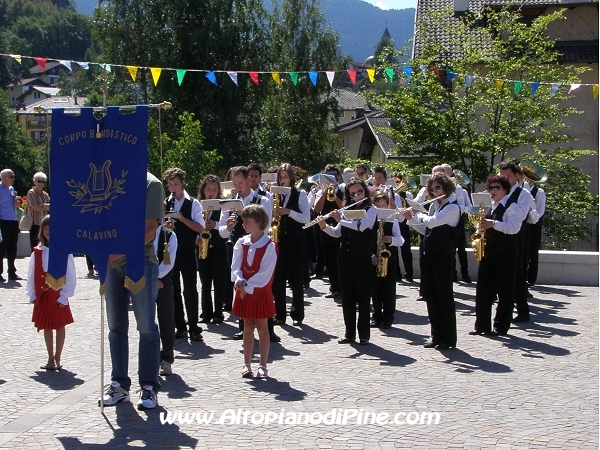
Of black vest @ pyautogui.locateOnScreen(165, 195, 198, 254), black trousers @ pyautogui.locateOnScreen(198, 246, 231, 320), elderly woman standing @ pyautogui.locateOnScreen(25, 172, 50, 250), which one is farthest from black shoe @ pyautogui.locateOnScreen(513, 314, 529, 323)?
elderly woman standing @ pyautogui.locateOnScreen(25, 172, 50, 250)

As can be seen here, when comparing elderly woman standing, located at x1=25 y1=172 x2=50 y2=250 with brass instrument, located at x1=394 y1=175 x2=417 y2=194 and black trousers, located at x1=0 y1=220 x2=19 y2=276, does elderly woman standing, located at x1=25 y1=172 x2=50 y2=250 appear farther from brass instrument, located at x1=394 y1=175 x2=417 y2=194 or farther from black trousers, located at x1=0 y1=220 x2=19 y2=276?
brass instrument, located at x1=394 y1=175 x2=417 y2=194

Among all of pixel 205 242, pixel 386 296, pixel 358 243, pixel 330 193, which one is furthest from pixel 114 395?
pixel 330 193

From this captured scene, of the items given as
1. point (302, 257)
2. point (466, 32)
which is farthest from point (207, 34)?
point (302, 257)

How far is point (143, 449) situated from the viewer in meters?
5.87

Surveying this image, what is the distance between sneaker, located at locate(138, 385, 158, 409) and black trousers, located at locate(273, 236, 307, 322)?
3.77 metres

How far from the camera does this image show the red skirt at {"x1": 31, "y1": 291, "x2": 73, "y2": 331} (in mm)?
8398

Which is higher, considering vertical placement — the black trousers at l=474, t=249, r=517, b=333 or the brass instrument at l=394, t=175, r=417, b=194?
the brass instrument at l=394, t=175, r=417, b=194

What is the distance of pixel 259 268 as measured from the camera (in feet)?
26.5

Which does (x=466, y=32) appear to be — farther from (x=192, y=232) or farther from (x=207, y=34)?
(x=207, y=34)

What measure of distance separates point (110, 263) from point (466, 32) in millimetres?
16238

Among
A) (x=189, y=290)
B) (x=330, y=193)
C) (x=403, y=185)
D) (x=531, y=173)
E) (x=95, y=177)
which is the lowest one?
(x=189, y=290)

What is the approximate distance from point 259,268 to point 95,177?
2035mm

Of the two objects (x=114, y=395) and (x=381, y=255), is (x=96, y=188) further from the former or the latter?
(x=381, y=255)

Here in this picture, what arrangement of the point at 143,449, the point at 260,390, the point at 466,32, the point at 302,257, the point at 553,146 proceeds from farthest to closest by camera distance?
the point at 553,146
the point at 466,32
the point at 302,257
the point at 260,390
the point at 143,449
